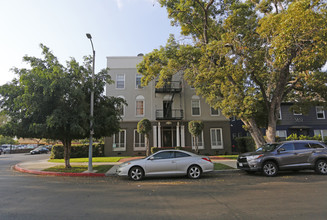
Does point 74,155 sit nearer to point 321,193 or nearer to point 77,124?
point 77,124

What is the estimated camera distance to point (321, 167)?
9617 millimetres

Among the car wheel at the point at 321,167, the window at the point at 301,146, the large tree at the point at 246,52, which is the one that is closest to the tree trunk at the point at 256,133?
the large tree at the point at 246,52

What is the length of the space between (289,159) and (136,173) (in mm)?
7245

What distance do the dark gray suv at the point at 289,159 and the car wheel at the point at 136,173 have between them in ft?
17.2

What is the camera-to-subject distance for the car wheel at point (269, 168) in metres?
9.44

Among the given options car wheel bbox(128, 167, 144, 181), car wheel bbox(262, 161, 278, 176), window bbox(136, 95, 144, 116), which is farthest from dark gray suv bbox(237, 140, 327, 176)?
window bbox(136, 95, 144, 116)

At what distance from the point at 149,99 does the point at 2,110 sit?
14147mm

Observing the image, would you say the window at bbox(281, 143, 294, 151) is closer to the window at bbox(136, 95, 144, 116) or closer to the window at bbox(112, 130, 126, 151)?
the window at bbox(136, 95, 144, 116)

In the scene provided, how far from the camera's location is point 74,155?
2161cm

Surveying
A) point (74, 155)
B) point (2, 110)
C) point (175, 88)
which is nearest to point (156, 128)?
point (175, 88)

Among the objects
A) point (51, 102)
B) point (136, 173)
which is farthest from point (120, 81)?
point (136, 173)

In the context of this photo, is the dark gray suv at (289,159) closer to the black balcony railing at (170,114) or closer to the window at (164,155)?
the window at (164,155)

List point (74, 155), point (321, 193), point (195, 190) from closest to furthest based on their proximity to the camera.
→ 1. point (321, 193)
2. point (195, 190)
3. point (74, 155)

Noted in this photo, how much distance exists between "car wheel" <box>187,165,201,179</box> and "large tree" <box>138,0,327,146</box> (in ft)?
19.7
